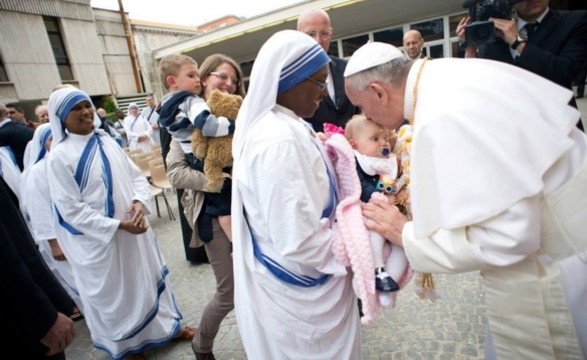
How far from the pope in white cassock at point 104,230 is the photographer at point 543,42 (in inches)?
125

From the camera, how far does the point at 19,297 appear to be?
128 cm

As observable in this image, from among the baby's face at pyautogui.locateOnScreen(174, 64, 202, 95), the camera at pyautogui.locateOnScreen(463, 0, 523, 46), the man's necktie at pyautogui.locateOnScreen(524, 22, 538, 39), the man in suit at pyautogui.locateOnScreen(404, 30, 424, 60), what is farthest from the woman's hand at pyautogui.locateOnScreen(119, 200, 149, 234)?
the man in suit at pyautogui.locateOnScreen(404, 30, 424, 60)

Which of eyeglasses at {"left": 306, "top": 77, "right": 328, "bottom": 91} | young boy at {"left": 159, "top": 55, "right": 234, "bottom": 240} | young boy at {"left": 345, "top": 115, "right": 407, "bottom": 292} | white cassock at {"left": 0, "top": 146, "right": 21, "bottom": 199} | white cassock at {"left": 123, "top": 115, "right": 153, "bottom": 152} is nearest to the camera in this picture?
eyeglasses at {"left": 306, "top": 77, "right": 328, "bottom": 91}

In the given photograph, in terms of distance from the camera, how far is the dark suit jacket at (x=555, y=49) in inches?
94.2

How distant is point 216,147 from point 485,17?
2.31m

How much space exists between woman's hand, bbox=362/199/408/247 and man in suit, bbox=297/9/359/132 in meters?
1.85

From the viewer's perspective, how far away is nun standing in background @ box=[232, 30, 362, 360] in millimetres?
1405

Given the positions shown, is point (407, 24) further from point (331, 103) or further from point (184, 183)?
point (184, 183)

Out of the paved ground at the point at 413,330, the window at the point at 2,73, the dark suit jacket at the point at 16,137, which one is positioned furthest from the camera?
the window at the point at 2,73

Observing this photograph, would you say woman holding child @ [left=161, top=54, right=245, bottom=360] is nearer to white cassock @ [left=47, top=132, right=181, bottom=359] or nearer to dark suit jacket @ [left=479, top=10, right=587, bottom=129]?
white cassock @ [left=47, top=132, right=181, bottom=359]

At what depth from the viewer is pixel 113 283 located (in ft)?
8.91

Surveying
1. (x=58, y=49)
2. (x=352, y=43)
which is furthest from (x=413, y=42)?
(x=58, y=49)

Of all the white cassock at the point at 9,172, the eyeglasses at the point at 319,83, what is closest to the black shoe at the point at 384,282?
the eyeglasses at the point at 319,83

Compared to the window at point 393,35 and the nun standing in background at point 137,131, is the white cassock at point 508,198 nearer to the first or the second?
the nun standing in background at point 137,131
